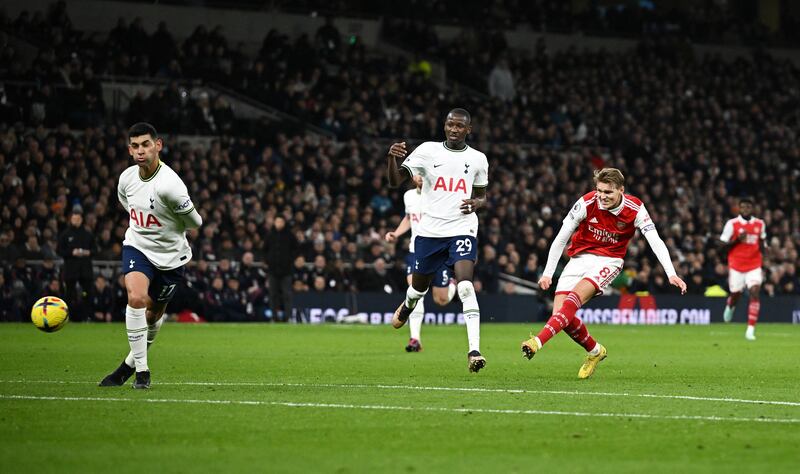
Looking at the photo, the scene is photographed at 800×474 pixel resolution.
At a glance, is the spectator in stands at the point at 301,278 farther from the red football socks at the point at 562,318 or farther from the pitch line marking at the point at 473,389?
the pitch line marking at the point at 473,389

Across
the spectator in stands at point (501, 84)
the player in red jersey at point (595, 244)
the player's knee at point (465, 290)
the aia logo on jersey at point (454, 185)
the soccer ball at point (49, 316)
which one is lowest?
the soccer ball at point (49, 316)

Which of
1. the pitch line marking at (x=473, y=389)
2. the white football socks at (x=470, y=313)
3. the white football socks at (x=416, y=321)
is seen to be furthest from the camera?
the white football socks at (x=416, y=321)

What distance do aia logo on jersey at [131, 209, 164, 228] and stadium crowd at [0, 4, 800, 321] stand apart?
15.8 metres

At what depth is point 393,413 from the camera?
31.6ft

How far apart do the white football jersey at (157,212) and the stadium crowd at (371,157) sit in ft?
51.5

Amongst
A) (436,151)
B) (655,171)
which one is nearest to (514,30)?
(655,171)

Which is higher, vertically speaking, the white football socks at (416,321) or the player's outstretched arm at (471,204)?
the player's outstretched arm at (471,204)

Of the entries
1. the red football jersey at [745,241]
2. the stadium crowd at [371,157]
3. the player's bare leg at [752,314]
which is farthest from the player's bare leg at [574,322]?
the stadium crowd at [371,157]

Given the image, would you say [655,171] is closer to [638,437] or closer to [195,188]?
[195,188]

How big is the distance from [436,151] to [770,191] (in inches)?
1176

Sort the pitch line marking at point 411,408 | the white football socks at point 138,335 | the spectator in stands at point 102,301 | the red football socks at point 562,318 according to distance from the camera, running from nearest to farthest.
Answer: the pitch line marking at point 411,408, the white football socks at point 138,335, the red football socks at point 562,318, the spectator in stands at point 102,301

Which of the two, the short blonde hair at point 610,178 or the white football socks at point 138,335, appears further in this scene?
the short blonde hair at point 610,178

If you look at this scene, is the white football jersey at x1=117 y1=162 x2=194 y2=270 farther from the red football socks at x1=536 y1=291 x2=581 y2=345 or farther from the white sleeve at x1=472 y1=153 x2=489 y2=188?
the white sleeve at x1=472 y1=153 x2=489 y2=188

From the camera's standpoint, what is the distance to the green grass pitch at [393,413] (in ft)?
24.1
